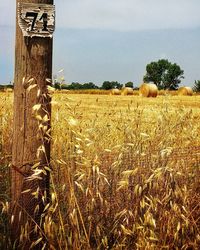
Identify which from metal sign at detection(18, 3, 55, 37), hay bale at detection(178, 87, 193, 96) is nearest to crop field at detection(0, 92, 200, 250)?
metal sign at detection(18, 3, 55, 37)

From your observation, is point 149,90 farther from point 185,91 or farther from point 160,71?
point 160,71

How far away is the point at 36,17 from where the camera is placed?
2916 millimetres

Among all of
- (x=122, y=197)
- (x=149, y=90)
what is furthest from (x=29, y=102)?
(x=149, y=90)

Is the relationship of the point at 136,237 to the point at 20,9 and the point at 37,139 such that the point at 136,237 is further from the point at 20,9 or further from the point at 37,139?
the point at 20,9

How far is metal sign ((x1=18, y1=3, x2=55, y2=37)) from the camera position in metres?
2.89

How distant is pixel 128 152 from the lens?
3.32m

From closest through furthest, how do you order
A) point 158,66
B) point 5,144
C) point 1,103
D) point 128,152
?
1. point 128,152
2. point 5,144
3. point 1,103
4. point 158,66

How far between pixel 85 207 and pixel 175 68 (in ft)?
281

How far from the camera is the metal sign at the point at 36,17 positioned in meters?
2.89

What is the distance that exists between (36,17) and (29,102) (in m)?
0.48

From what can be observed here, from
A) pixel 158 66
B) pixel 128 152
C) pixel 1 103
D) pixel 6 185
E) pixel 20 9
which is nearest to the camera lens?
pixel 20 9

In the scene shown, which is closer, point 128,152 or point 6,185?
point 128,152

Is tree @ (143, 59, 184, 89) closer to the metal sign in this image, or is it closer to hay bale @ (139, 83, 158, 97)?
hay bale @ (139, 83, 158, 97)

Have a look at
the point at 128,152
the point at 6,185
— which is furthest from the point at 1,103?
the point at 128,152
